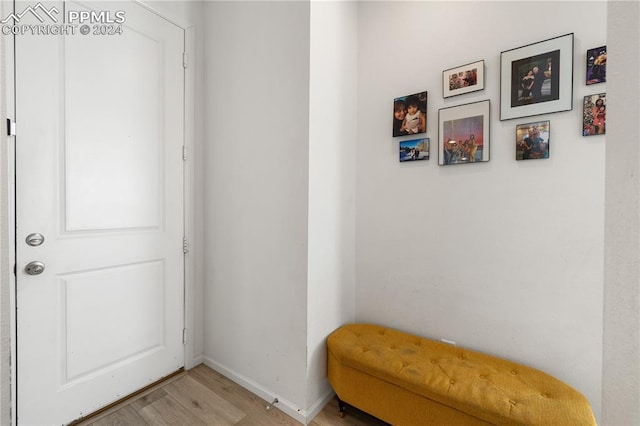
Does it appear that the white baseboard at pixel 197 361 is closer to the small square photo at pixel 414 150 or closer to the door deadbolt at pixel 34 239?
the door deadbolt at pixel 34 239

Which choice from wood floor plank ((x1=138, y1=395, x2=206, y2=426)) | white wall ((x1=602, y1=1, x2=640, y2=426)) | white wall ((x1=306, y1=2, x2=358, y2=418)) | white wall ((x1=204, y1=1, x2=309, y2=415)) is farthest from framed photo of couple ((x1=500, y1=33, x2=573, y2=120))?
wood floor plank ((x1=138, y1=395, x2=206, y2=426))

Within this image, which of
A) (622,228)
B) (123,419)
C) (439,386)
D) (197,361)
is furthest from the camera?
(197,361)

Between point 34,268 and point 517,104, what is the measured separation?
2.63 m

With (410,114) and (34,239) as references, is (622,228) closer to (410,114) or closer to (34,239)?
(410,114)

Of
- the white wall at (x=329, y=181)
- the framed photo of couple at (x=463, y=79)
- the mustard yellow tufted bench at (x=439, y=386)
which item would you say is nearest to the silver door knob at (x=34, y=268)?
the white wall at (x=329, y=181)

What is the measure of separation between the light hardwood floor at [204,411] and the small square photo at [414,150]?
5.25 ft

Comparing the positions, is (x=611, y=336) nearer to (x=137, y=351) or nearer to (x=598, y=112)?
(x=598, y=112)

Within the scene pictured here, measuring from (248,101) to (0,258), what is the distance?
139 cm

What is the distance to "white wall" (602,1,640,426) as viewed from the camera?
336 millimetres

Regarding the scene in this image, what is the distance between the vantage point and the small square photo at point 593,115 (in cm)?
121

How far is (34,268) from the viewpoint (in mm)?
1312

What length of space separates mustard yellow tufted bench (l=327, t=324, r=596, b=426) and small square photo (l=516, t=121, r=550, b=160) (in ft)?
3.55

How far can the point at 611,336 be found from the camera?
36cm

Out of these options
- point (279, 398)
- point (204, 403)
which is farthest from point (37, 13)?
point (279, 398)
